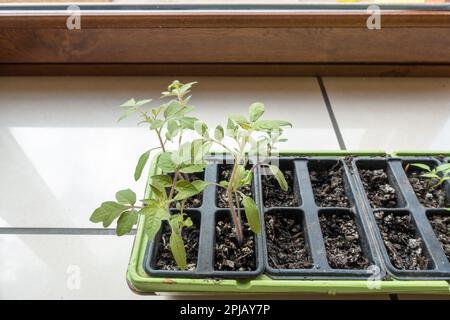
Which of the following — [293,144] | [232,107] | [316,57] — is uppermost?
[316,57]

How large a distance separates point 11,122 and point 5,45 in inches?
7.1

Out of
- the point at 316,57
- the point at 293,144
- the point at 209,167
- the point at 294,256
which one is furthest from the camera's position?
the point at 316,57

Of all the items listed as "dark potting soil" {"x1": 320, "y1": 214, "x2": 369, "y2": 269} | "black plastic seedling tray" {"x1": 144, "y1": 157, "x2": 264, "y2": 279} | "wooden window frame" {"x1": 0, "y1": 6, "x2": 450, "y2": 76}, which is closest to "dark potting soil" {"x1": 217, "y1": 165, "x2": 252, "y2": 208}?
"black plastic seedling tray" {"x1": 144, "y1": 157, "x2": 264, "y2": 279}

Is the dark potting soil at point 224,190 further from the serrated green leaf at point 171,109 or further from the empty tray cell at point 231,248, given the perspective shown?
the serrated green leaf at point 171,109

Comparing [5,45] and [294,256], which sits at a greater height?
[5,45]

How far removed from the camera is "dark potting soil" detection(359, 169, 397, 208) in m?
0.65

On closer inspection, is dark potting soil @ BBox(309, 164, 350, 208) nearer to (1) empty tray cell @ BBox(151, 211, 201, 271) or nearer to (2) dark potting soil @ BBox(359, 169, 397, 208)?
(2) dark potting soil @ BBox(359, 169, 397, 208)

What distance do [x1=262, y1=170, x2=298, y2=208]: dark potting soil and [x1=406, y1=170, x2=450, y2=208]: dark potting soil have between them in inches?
7.5

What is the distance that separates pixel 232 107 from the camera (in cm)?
95

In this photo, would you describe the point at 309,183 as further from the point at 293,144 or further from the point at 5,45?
the point at 5,45

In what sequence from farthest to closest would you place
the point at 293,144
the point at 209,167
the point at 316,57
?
the point at 316,57, the point at 293,144, the point at 209,167

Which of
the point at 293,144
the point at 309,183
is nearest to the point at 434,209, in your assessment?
the point at 309,183

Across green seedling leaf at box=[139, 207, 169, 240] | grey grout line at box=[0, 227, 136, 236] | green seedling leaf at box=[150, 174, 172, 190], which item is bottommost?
green seedling leaf at box=[139, 207, 169, 240]

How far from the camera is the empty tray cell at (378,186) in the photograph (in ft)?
2.13
